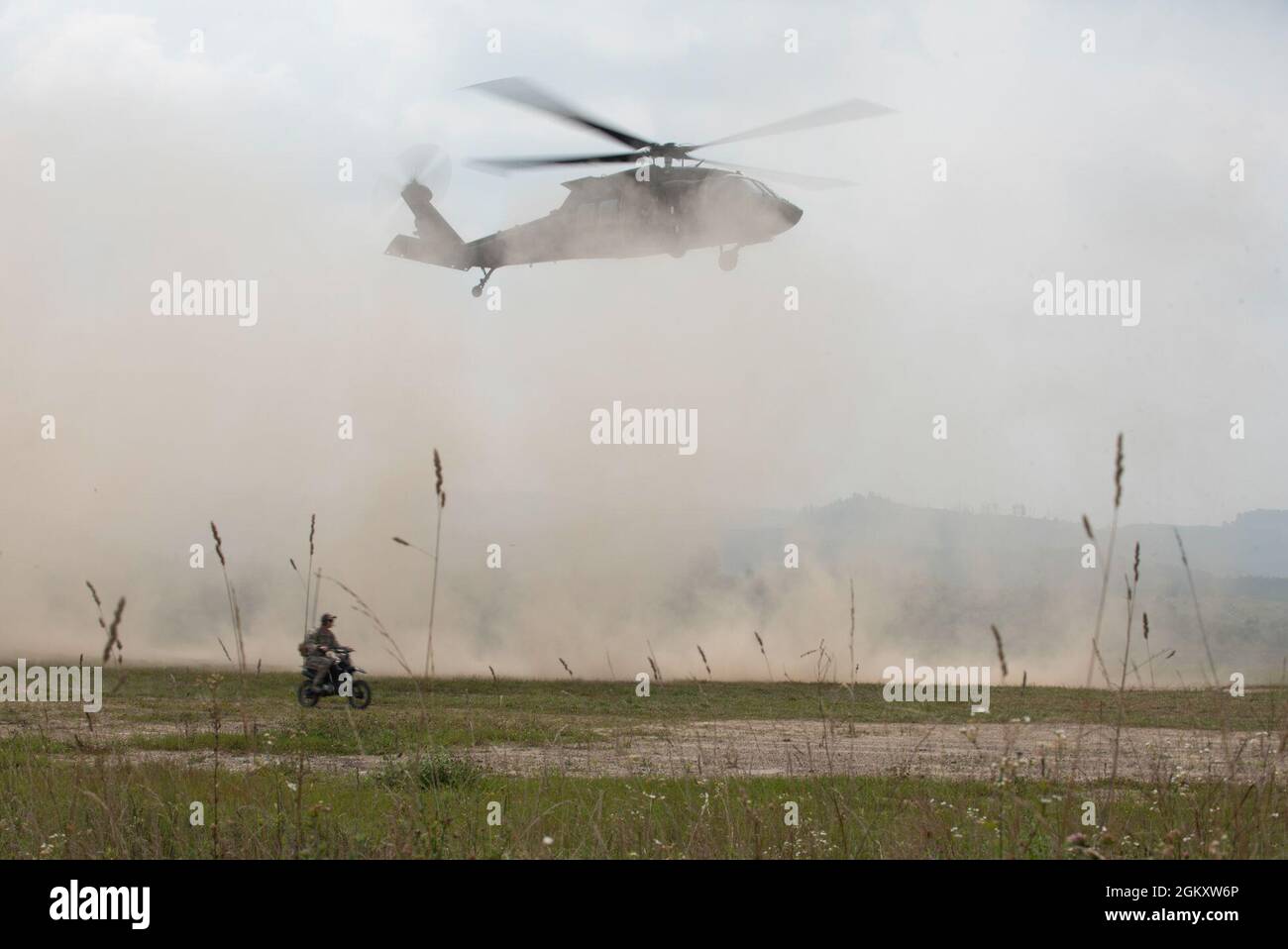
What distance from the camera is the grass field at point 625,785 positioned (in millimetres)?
4070

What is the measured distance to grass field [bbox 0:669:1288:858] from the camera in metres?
4.07

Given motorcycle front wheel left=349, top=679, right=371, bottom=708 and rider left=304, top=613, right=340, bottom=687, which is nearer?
motorcycle front wheel left=349, top=679, right=371, bottom=708

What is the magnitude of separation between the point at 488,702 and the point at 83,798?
13.0 metres

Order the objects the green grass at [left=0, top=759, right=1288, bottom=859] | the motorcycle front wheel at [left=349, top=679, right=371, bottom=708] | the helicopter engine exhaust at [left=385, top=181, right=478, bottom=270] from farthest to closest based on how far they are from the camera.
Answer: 1. the helicopter engine exhaust at [left=385, top=181, right=478, bottom=270]
2. the motorcycle front wheel at [left=349, top=679, right=371, bottom=708]
3. the green grass at [left=0, top=759, right=1288, bottom=859]

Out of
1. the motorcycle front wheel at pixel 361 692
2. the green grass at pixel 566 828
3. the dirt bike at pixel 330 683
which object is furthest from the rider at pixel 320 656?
the green grass at pixel 566 828

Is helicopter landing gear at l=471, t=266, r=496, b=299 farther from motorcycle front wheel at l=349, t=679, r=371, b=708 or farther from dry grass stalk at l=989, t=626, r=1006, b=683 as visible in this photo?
dry grass stalk at l=989, t=626, r=1006, b=683

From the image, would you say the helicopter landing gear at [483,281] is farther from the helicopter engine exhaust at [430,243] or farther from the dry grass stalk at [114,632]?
the dry grass stalk at [114,632]

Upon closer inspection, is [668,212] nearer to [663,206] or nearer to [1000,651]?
[663,206]

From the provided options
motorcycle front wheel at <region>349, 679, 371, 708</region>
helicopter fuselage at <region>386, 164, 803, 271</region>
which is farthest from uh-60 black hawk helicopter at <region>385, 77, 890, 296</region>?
motorcycle front wheel at <region>349, 679, 371, 708</region>

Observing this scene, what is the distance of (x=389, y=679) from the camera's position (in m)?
25.4
